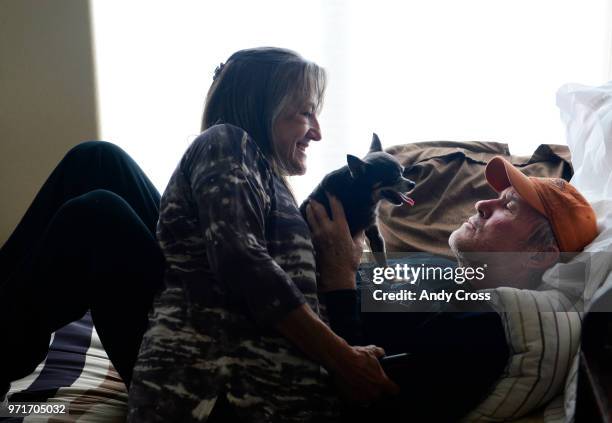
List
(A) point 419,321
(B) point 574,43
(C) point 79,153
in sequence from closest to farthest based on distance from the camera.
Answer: (A) point 419,321
(C) point 79,153
(B) point 574,43

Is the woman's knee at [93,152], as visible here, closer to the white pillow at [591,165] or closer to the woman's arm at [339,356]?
the woman's arm at [339,356]

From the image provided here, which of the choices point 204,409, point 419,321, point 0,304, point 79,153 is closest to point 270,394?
point 204,409

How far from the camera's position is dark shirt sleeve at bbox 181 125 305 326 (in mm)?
936

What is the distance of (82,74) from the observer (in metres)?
2.28

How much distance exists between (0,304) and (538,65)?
1.96m

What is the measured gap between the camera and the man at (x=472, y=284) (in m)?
1.03

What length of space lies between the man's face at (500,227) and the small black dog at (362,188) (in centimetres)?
16

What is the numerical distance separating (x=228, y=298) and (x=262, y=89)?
1.30 feet

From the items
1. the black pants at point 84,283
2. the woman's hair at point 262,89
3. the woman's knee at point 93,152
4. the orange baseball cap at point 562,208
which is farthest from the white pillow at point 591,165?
the woman's knee at point 93,152

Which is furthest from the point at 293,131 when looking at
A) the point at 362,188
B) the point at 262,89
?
the point at 362,188

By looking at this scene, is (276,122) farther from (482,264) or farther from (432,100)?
(432,100)

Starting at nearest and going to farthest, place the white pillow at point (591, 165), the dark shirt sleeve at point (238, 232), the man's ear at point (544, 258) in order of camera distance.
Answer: the dark shirt sleeve at point (238, 232) → the white pillow at point (591, 165) → the man's ear at point (544, 258)

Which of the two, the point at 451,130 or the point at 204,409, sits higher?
the point at 451,130

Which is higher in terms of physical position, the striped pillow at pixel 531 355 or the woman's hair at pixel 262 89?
the woman's hair at pixel 262 89
